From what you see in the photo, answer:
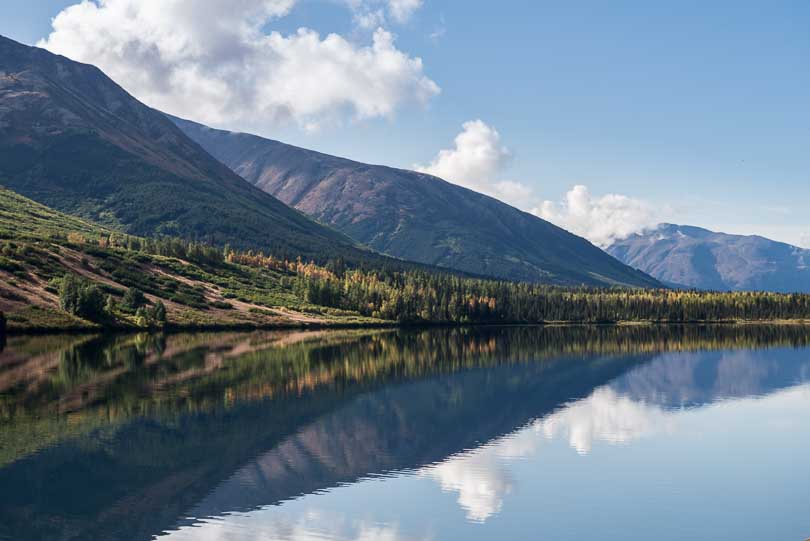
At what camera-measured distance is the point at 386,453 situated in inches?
2194

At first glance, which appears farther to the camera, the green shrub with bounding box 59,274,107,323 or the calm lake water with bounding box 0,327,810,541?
the green shrub with bounding box 59,274,107,323

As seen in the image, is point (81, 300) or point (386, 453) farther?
point (81, 300)

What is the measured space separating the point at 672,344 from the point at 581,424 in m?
129

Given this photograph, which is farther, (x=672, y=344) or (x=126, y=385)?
(x=672, y=344)

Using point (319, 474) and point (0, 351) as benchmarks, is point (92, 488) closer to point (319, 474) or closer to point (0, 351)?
point (319, 474)

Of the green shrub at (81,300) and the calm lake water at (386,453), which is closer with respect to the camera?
the calm lake water at (386,453)

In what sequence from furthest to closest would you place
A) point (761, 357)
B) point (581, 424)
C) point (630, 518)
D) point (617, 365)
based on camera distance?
point (761, 357)
point (617, 365)
point (581, 424)
point (630, 518)

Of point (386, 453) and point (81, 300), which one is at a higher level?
point (81, 300)

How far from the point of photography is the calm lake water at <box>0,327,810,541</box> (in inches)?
1527

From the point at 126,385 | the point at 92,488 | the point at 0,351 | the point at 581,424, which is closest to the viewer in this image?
the point at 92,488

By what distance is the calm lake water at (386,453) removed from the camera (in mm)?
38781

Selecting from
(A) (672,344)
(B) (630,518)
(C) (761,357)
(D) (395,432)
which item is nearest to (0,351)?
(D) (395,432)

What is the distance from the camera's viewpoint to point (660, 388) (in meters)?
100

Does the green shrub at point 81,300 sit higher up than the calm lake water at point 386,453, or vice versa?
the green shrub at point 81,300
